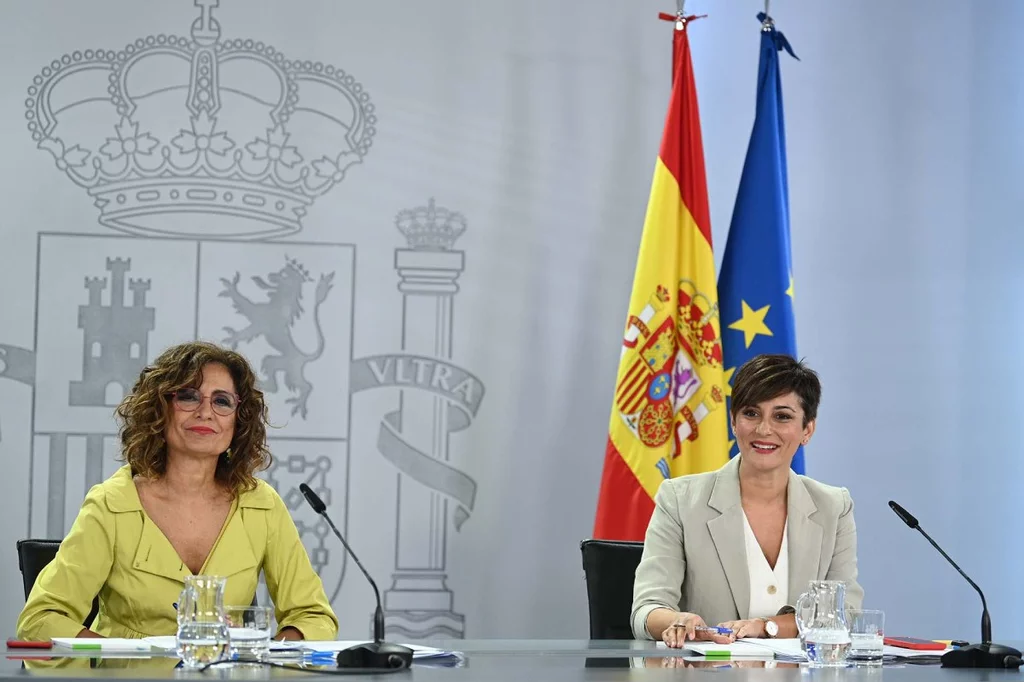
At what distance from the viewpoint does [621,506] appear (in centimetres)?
397

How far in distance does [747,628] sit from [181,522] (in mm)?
1314

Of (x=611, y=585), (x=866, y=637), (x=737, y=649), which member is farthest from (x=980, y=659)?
(x=611, y=585)

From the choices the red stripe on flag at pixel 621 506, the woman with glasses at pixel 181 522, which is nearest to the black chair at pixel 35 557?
the woman with glasses at pixel 181 522

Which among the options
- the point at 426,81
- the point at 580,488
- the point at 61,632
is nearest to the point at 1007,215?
the point at 580,488

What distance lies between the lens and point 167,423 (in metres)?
3.00

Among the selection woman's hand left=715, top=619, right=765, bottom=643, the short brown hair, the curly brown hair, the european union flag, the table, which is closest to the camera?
the table

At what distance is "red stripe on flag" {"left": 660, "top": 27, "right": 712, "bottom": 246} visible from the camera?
13.5 feet

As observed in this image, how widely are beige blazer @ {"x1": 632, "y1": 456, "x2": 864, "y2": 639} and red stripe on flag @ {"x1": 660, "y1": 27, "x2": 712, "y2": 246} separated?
3.90 feet

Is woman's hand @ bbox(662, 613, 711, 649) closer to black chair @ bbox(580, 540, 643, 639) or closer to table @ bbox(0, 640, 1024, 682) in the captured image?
table @ bbox(0, 640, 1024, 682)

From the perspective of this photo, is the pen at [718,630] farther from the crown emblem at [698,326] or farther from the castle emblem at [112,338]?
the castle emblem at [112,338]

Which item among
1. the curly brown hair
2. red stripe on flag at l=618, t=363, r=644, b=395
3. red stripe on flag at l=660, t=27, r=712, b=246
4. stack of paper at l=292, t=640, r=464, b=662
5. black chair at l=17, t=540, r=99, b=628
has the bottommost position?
stack of paper at l=292, t=640, r=464, b=662

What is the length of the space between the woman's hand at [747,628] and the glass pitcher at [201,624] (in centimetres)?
117

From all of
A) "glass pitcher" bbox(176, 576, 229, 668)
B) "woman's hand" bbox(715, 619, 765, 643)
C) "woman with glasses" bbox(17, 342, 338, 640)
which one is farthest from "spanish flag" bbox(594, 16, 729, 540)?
"glass pitcher" bbox(176, 576, 229, 668)

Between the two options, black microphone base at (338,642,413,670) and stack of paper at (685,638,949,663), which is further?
stack of paper at (685,638,949,663)
